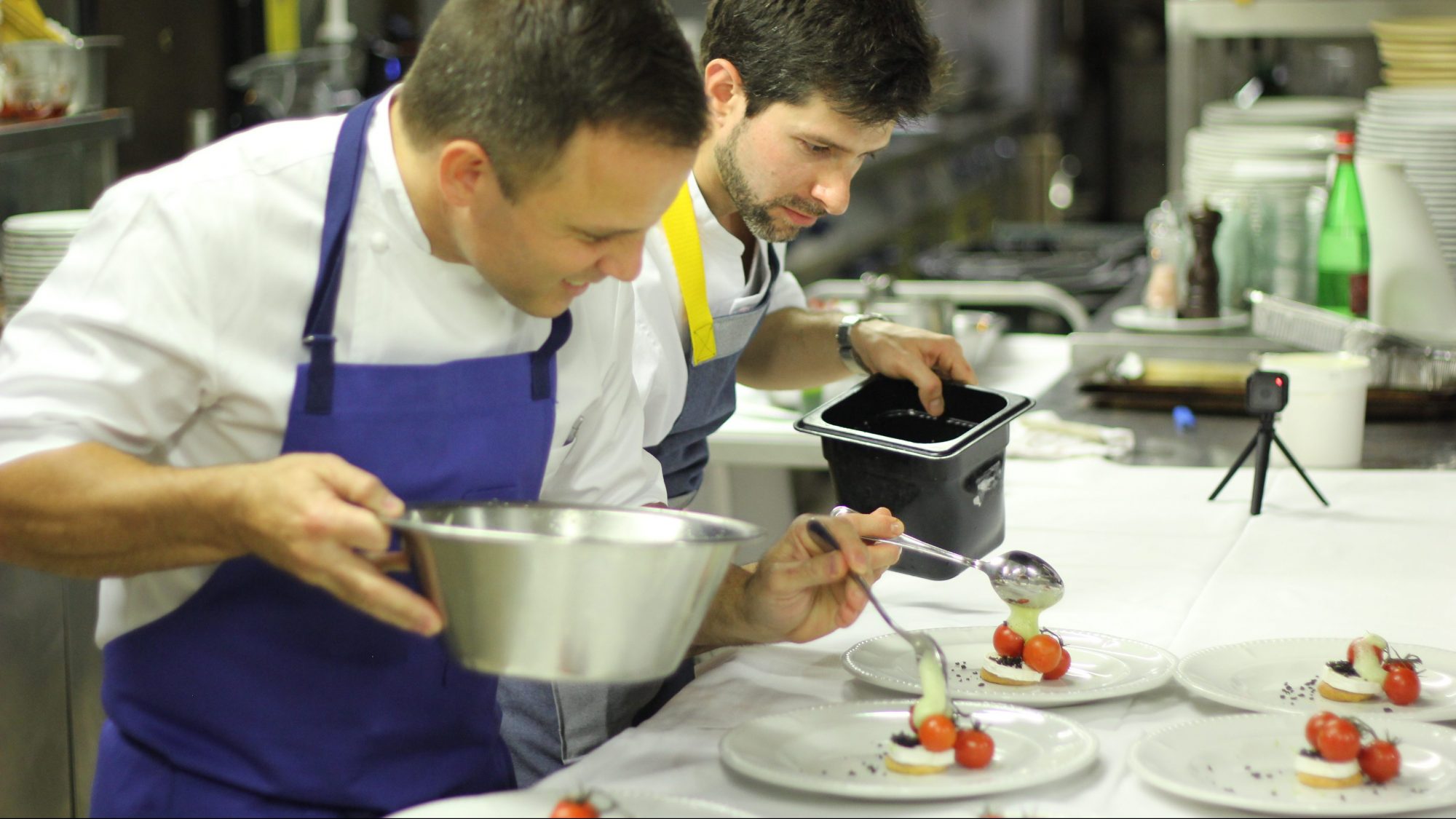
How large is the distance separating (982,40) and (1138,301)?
15.6ft

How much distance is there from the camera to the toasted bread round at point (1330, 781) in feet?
3.72

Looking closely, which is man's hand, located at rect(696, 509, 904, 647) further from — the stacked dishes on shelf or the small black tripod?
the stacked dishes on shelf

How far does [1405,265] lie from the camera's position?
279 centimetres

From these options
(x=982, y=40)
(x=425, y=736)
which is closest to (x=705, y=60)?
(x=425, y=736)

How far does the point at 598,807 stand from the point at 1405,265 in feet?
7.27

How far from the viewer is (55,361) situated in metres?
1.16

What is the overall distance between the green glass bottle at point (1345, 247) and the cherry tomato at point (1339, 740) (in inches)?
75.4

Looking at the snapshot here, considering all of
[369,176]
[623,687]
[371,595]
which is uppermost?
[369,176]

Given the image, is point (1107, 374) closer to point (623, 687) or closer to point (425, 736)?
point (623, 687)

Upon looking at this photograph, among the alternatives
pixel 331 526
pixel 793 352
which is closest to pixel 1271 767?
pixel 331 526

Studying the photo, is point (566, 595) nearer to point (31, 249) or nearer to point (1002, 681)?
point (1002, 681)

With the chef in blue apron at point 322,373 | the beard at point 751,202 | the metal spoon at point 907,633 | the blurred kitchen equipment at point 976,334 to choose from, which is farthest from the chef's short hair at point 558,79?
the blurred kitchen equipment at point 976,334

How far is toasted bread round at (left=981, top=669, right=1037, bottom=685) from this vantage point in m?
1.41

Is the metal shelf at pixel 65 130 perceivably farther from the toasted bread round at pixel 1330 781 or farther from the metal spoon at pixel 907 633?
the toasted bread round at pixel 1330 781
